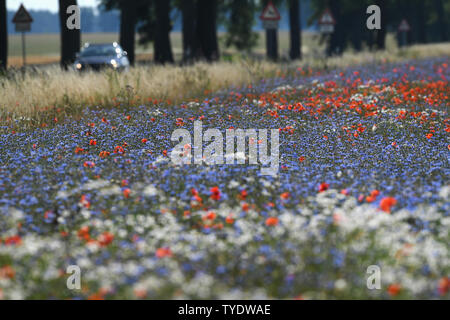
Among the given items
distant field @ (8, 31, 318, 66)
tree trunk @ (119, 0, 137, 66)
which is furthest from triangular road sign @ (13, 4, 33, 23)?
tree trunk @ (119, 0, 137, 66)

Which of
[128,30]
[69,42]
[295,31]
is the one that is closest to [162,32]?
[128,30]

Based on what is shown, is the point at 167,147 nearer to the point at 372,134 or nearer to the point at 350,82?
the point at 372,134

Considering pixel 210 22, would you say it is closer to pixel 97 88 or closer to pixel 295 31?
pixel 295 31

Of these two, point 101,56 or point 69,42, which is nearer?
point 69,42

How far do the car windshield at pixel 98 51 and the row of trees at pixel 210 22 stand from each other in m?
1.95

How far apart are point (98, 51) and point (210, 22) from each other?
473 cm

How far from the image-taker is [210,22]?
2309cm

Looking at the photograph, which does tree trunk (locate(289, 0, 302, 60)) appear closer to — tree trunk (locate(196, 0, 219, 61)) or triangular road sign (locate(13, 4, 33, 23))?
tree trunk (locate(196, 0, 219, 61))

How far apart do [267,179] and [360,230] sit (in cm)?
184

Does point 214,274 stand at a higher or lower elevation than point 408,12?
lower

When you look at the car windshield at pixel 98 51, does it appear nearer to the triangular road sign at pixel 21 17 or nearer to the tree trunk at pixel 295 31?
the triangular road sign at pixel 21 17

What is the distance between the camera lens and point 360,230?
4.14 metres

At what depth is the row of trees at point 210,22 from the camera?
22.6 metres
